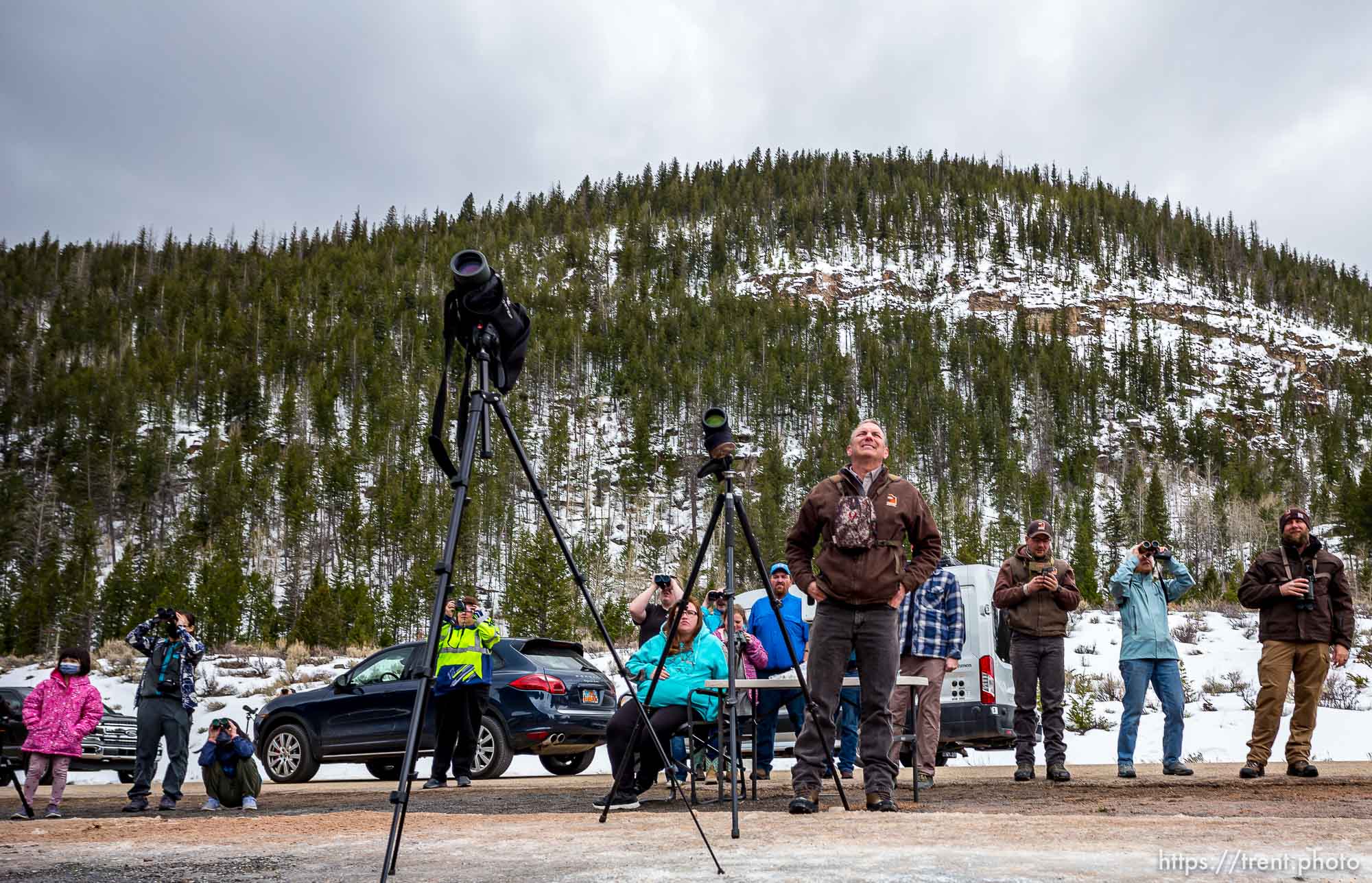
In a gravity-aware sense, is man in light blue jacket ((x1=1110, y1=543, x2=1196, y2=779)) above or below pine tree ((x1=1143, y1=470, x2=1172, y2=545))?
below

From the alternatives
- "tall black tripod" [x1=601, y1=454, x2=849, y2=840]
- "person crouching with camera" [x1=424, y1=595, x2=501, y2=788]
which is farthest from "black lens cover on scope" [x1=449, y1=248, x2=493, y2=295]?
"person crouching with camera" [x1=424, y1=595, x2=501, y2=788]

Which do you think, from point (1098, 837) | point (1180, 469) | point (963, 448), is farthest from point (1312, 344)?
point (1098, 837)

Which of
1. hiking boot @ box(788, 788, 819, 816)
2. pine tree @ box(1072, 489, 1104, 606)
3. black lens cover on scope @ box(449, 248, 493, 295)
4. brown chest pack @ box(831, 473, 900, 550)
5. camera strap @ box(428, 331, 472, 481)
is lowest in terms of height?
hiking boot @ box(788, 788, 819, 816)

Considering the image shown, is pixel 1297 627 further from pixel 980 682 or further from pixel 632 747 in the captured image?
pixel 632 747

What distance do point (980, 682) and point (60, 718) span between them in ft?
27.7

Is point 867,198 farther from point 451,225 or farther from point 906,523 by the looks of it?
point 906,523

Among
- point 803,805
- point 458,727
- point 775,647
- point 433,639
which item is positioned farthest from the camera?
point 458,727

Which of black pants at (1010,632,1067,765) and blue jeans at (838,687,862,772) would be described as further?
blue jeans at (838,687,862,772)

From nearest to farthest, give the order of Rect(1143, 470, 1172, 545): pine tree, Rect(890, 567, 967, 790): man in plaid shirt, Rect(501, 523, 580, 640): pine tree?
Rect(890, 567, 967, 790): man in plaid shirt
Rect(501, 523, 580, 640): pine tree
Rect(1143, 470, 1172, 545): pine tree

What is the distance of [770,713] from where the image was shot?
8.35 metres

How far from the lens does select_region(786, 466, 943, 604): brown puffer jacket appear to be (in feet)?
17.5

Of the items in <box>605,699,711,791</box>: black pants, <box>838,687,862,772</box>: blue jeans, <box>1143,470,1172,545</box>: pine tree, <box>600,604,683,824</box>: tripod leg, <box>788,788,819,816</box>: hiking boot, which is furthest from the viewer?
<box>1143,470,1172,545</box>: pine tree

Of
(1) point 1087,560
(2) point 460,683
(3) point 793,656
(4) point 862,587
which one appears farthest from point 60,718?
(1) point 1087,560

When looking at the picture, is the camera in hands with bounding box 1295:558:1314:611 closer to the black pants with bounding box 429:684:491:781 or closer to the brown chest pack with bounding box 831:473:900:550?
the brown chest pack with bounding box 831:473:900:550
